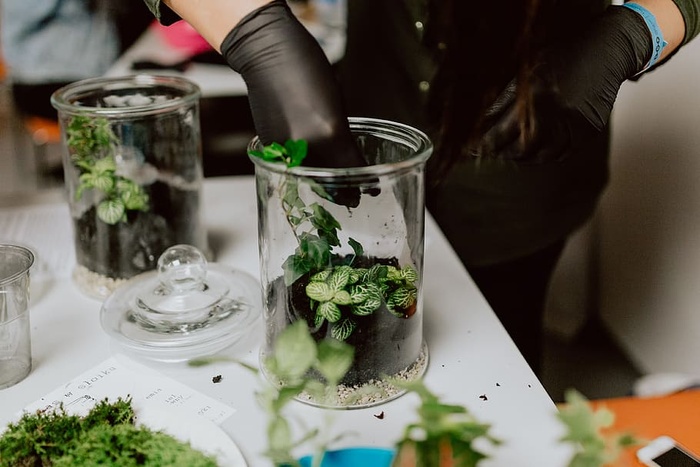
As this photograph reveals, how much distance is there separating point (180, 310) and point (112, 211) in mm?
178

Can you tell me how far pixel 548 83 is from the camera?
914mm

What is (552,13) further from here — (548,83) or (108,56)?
(108,56)

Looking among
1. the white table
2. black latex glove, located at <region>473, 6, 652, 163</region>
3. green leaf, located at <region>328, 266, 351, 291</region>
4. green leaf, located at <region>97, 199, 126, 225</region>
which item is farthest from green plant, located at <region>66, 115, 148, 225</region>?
black latex glove, located at <region>473, 6, 652, 163</region>

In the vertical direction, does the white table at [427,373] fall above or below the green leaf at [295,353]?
below

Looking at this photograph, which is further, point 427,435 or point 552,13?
point 552,13

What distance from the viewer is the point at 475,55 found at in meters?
1.04

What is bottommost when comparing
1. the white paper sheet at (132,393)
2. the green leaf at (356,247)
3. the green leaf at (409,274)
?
the white paper sheet at (132,393)

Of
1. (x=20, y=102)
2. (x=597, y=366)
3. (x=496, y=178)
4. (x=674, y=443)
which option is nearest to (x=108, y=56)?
(x=20, y=102)

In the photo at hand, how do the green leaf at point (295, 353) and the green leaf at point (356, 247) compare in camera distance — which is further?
the green leaf at point (356, 247)

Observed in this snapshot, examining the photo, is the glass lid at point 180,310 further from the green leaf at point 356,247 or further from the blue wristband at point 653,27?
the blue wristband at point 653,27

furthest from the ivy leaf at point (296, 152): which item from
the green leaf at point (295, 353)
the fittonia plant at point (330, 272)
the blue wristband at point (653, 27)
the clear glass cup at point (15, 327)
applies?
the blue wristband at point (653, 27)

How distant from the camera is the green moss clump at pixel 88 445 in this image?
622mm

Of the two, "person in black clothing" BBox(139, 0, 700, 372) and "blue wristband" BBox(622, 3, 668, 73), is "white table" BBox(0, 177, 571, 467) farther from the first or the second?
"blue wristband" BBox(622, 3, 668, 73)

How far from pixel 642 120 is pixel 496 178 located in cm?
52
